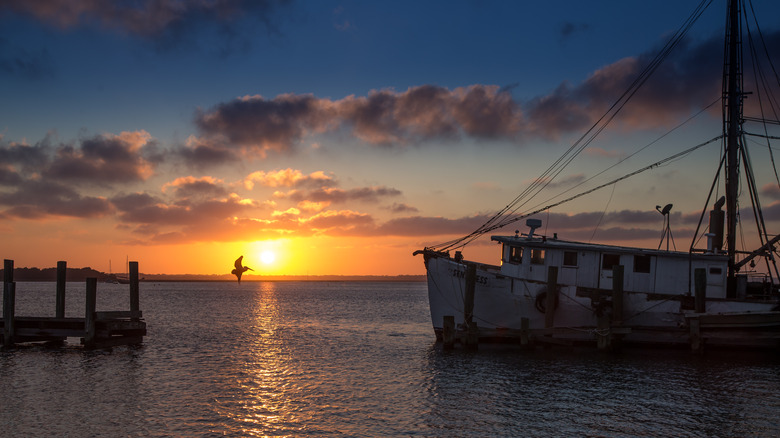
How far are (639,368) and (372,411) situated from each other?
14221 mm

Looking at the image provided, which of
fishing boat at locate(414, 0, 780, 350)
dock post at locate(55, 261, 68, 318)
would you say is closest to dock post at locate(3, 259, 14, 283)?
dock post at locate(55, 261, 68, 318)

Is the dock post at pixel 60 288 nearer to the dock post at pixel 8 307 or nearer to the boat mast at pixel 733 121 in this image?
the dock post at pixel 8 307

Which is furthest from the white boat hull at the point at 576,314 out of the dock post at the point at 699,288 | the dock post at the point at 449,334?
the dock post at the point at 449,334

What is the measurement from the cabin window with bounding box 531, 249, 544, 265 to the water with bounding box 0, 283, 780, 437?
15.9ft

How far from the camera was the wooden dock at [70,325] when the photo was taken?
3297cm

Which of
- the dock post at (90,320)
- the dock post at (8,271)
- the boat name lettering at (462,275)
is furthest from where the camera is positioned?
the boat name lettering at (462,275)

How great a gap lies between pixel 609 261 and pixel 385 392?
16698 mm

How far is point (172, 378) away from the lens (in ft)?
87.8

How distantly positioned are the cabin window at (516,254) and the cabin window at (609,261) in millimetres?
4412

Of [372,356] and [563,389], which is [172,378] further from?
[563,389]

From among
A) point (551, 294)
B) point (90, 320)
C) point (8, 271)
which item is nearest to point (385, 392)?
point (551, 294)

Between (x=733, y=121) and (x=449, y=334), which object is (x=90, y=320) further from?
(x=733, y=121)

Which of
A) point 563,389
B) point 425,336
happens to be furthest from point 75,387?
point 425,336

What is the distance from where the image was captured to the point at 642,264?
112 feet
